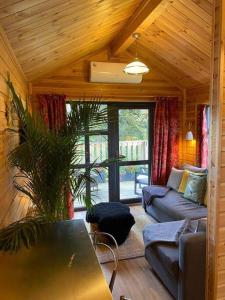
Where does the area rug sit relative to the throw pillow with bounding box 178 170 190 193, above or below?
below

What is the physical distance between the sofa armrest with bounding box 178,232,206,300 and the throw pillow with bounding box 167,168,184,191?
7.33 feet

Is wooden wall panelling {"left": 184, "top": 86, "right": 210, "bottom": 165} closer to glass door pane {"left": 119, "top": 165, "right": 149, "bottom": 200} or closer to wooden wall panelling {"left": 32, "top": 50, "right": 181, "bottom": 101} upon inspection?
wooden wall panelling {"left": 32, "top": 50, "right": 181, "bottom": 101}

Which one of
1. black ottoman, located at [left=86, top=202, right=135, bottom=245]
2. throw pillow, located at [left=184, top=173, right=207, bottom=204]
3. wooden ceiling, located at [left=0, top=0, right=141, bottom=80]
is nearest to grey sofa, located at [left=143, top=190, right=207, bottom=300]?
black ottoman, located at [left=86, top=202, right=135, bottom=245]

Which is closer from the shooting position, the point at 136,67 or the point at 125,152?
the point at 136,67

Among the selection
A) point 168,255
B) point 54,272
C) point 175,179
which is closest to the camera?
point 54,272

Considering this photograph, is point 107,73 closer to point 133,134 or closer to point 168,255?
point 133,134

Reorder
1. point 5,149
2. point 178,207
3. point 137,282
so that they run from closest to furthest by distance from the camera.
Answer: point 5,149
point 137,282
point 178,207

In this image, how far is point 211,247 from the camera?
1910mm

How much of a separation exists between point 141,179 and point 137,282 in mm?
2559

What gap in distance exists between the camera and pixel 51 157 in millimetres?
1812

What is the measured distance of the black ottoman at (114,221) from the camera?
3125 mm

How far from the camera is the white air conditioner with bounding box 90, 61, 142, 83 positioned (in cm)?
408

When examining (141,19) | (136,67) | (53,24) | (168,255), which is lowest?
(168,255)

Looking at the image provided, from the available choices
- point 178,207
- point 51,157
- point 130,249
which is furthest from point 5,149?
point 178,207
